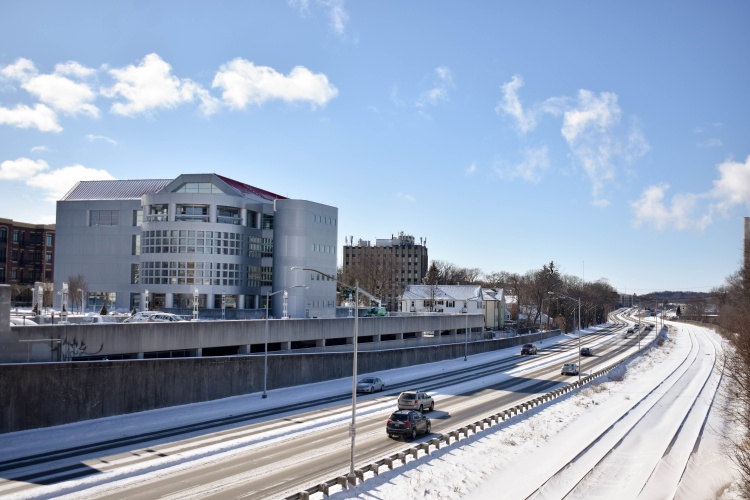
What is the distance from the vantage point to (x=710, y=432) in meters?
37.8

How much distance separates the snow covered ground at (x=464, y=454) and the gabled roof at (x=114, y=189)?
164 feet

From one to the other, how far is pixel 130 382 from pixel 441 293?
7483cm

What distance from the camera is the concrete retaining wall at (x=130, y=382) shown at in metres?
30.4

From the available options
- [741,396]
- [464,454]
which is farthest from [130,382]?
[741,396]

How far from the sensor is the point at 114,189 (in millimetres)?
85938

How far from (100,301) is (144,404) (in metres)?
49.4

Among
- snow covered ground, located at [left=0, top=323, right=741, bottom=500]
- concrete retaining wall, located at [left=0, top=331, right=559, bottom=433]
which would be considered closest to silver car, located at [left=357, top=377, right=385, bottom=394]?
concrete retaining wall, located at [left=0, top=331, right=559, bottom=433]

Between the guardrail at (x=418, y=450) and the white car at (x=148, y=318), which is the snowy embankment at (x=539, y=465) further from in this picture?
the white car at (x=148, y=318)

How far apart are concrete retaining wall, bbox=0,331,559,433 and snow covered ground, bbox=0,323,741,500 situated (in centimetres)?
88

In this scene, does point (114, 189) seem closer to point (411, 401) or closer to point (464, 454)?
point (411, 401)

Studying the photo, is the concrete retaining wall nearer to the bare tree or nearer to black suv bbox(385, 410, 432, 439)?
black suv bbox(385, 410, 432, 439)

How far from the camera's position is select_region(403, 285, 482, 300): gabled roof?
105 metres

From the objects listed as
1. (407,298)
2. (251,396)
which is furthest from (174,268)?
(407,298)

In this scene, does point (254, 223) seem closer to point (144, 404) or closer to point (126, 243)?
point (126, 243)
